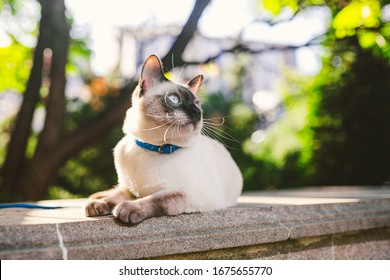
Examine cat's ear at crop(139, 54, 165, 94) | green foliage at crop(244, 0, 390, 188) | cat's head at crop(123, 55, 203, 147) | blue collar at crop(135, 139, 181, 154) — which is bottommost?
green foliage at crop(244, 0, 390, 188)

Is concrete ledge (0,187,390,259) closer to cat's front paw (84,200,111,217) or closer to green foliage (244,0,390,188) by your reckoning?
cat's front paw (84,200,111,217)

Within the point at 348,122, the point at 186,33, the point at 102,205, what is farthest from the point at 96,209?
the point at 348,122

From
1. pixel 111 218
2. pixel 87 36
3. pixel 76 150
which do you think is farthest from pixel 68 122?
pixel 111 218

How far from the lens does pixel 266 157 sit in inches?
314

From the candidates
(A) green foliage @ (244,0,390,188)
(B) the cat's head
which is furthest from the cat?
(A) green foliage @ (244,0,390,188)

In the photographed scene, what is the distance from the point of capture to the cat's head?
1953 mm

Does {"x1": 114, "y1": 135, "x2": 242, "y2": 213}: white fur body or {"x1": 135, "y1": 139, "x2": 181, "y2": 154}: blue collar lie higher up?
{"x1": 135, "y1": 139, "x2": 181, "y2": 154}: blue collar


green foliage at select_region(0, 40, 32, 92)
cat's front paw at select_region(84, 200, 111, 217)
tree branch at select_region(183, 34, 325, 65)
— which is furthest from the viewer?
green foliage at select_region(0, 40, 32, 92)

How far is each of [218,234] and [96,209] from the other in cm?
65

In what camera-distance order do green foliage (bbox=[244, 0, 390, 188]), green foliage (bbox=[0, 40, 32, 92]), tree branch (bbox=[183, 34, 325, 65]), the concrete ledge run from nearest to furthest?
the concrete ledge < tree branch (bbox=[183, 34, 325, 65]) < green foliage (bbox=[0, 40, 32, 92]) < green foliage (bbox=[244, 0, 390, 188])

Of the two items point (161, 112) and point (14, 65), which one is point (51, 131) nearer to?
point (14, 65)

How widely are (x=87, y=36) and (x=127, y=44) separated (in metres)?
7.13

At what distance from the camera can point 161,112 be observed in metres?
1.96

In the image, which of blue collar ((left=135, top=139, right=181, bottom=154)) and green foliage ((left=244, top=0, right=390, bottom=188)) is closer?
blue collar ((left=135, top=139, right=181, bottom=154))
